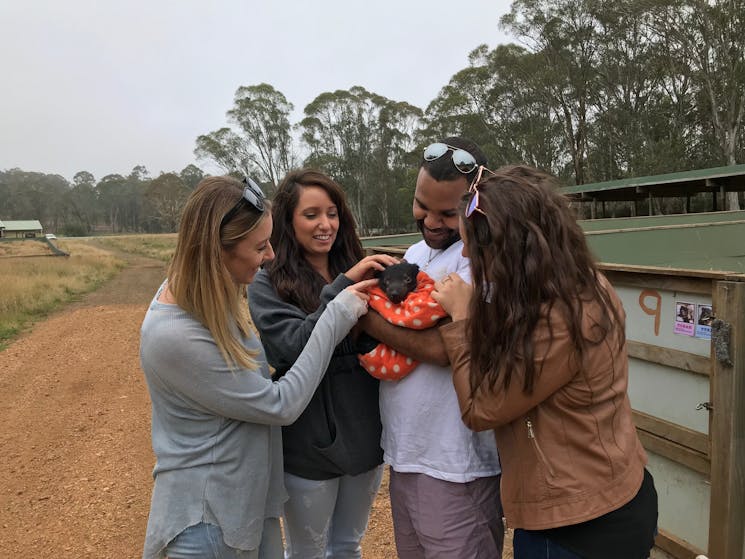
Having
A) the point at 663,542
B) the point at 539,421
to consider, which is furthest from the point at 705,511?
the point at 539,421

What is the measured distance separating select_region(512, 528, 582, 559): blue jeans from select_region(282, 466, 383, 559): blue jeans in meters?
0.72

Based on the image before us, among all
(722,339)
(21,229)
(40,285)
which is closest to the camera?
(722,339)

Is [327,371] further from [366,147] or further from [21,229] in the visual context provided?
[21,229]

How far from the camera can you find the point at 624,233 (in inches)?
166

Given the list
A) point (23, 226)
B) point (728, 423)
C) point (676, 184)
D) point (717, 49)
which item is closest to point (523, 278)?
point (728, 423)

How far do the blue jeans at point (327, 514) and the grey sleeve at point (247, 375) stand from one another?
441mm

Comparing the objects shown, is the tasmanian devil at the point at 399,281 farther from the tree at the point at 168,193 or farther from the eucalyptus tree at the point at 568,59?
the tree at the point at 168,193

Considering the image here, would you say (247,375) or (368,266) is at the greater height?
(368,266)

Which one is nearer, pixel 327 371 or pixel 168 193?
pixel 327 371

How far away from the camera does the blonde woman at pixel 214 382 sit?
1.41 meters

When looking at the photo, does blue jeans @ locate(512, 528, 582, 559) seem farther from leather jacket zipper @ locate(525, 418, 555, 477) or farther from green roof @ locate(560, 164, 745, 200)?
green roof @ locate(560, 164, 745, 200)

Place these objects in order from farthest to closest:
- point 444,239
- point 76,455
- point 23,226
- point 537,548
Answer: point 23,226
point 76,455
point 444,239
point 537,548

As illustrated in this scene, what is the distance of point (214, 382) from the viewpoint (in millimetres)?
1408

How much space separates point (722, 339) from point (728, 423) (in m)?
0.37
